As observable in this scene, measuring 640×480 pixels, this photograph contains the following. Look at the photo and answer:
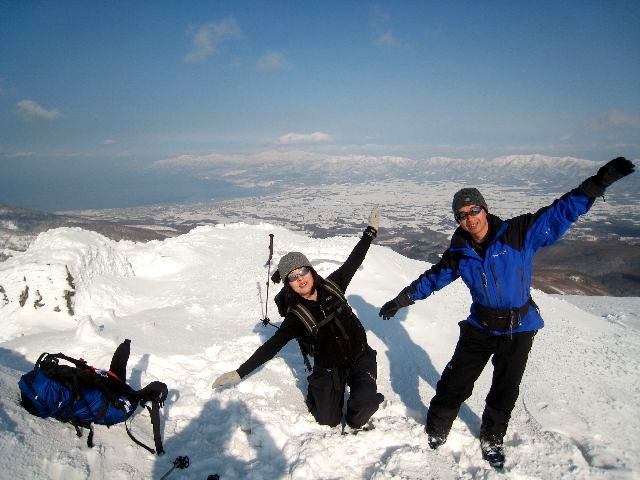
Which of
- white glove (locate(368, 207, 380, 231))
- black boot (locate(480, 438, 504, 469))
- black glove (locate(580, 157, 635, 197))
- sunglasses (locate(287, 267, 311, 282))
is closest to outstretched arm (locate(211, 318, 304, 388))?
sunglasses (locate(287, 267, 311, 282))

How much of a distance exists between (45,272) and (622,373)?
13582 mm

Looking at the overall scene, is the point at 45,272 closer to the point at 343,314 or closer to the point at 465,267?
the point at 343,314

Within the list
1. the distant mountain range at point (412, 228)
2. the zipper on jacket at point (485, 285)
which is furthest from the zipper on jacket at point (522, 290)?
the distant mountain range at point (412, 228)

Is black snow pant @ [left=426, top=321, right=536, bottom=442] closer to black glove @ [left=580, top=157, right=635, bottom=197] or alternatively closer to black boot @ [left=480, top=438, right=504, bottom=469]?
black boot @ [left=480, top=438, right=504, bottom=469]

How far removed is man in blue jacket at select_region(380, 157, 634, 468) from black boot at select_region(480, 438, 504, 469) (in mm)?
11

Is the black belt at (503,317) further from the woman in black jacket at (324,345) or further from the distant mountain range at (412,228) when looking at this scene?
the distant mountain range at (412,228)

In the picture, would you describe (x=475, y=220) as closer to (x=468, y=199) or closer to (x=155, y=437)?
(x=468, y=199)

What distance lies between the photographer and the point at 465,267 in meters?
4.07

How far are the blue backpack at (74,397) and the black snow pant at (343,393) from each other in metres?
1.95

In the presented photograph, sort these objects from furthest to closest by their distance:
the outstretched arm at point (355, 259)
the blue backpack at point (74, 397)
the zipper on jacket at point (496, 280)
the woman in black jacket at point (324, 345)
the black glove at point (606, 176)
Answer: the outstretched arm at point (355, 259)
the woman in black jacket at point (324, 345)
the zipper on jacket at point (496, 280)
the blue backpack at point (74, 397)
the black glove at point (606, 176)

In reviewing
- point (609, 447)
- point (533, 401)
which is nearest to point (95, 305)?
point (533, 401)

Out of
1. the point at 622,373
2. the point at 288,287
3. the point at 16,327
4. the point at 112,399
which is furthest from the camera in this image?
the point at 16,327

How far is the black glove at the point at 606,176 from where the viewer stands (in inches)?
127

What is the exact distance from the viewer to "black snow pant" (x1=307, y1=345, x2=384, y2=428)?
4484 mm
